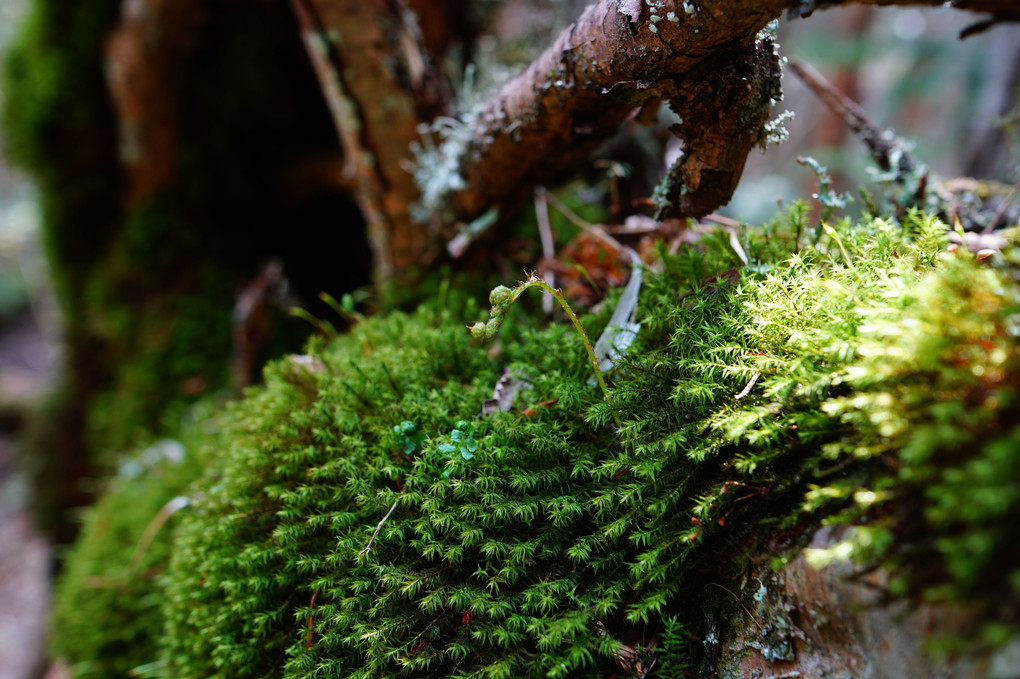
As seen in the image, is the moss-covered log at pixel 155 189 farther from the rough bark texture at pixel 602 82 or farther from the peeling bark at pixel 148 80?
the rough bark texture at pixel 602 82

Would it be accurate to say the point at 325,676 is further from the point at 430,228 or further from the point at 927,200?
the point at 927,200

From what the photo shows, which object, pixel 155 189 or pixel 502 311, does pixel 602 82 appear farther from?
pixel 155 189

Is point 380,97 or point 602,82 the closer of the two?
point 602,82

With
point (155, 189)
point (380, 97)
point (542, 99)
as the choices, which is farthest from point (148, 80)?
point (542, 99)

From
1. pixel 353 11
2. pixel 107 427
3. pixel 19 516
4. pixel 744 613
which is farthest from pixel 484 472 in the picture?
pixel 19 516

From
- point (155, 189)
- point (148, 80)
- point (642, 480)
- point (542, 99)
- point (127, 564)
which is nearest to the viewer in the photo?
point (642, 480)

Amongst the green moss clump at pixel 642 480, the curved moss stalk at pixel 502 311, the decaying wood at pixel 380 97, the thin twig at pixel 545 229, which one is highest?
the decaying wood at pixel 380 97

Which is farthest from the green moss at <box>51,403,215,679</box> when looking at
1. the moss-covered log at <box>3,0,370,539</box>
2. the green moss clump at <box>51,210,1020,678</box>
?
the green moss clump at <box>51,210,1020,678</box>

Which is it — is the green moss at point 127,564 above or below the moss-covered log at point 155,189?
below

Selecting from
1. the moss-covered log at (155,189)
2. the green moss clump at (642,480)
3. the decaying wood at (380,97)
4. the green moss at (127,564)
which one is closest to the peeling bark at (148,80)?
the moss-covered log at (155,189)

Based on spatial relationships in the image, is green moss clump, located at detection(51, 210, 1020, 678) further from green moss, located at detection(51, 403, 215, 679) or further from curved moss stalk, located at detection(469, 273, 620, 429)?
green moss, located at detection(51, 403, 215, 679)
